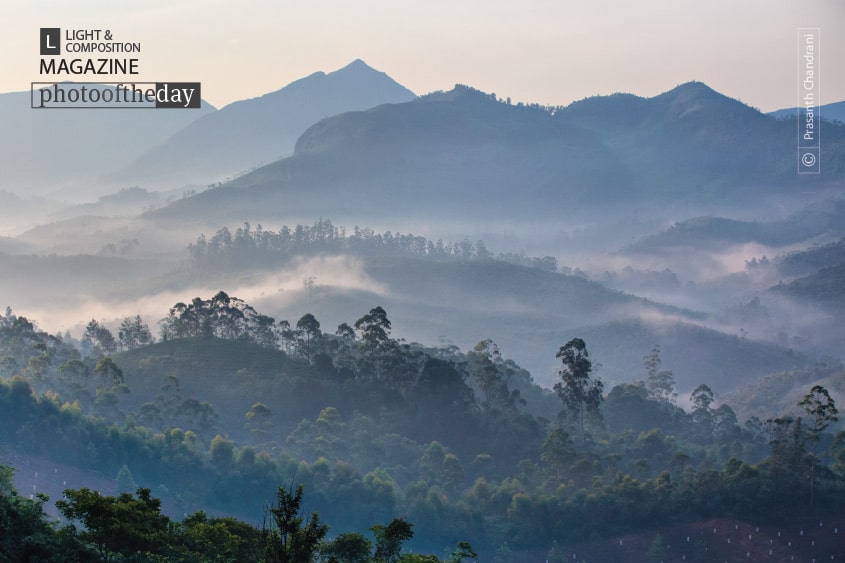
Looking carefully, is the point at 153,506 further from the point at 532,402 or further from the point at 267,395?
the point at 532,402

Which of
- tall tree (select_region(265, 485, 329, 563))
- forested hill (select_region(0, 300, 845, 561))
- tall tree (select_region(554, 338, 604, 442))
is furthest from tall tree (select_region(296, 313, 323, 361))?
tall tree (select_region(265, 485, 329, 563))

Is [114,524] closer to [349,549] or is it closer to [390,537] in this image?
[349,549]

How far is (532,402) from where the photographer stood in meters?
163

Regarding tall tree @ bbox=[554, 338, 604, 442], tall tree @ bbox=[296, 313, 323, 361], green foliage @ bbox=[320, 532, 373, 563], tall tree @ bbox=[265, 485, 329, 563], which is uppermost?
tall tree @ bbox=[296, 313, 323, 361]

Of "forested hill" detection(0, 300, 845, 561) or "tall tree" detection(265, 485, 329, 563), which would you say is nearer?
"tall tree" detection(265, 485, 329, 563)

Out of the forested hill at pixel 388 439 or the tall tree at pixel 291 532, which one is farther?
the forested hill at pixel 388 439

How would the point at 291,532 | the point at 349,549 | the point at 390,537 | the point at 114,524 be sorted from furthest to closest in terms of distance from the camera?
the point at 390,537
the point at 349,549
the point at 114,524
the point at 291,532

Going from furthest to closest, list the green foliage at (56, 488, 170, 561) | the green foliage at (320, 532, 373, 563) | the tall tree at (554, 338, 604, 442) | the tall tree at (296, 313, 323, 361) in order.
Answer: the tall tree at (296, 313, 323, 361)
the tall tree at (554, 338, 604, 442)
the green foliage at (320, 532, 373, 563)
the green foliage at (56, 488, 170, 561)

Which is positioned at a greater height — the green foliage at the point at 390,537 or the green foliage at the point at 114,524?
the green foliage at the point at 114,524

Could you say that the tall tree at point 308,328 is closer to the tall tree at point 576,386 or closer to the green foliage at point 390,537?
the tall tree at point 576,386

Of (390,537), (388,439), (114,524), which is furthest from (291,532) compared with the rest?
(388,439)

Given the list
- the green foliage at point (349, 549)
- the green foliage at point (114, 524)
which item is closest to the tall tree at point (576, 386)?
the green foliage at point (349, 549)

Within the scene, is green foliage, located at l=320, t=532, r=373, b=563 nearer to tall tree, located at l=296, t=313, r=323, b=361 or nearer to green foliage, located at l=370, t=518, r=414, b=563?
green foliage, located at l=370, t=518, r=414, b=563

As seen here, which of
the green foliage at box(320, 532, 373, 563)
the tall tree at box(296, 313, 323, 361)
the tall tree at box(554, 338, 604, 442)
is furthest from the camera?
the tall tree at box(296, 313, 323, 361)
